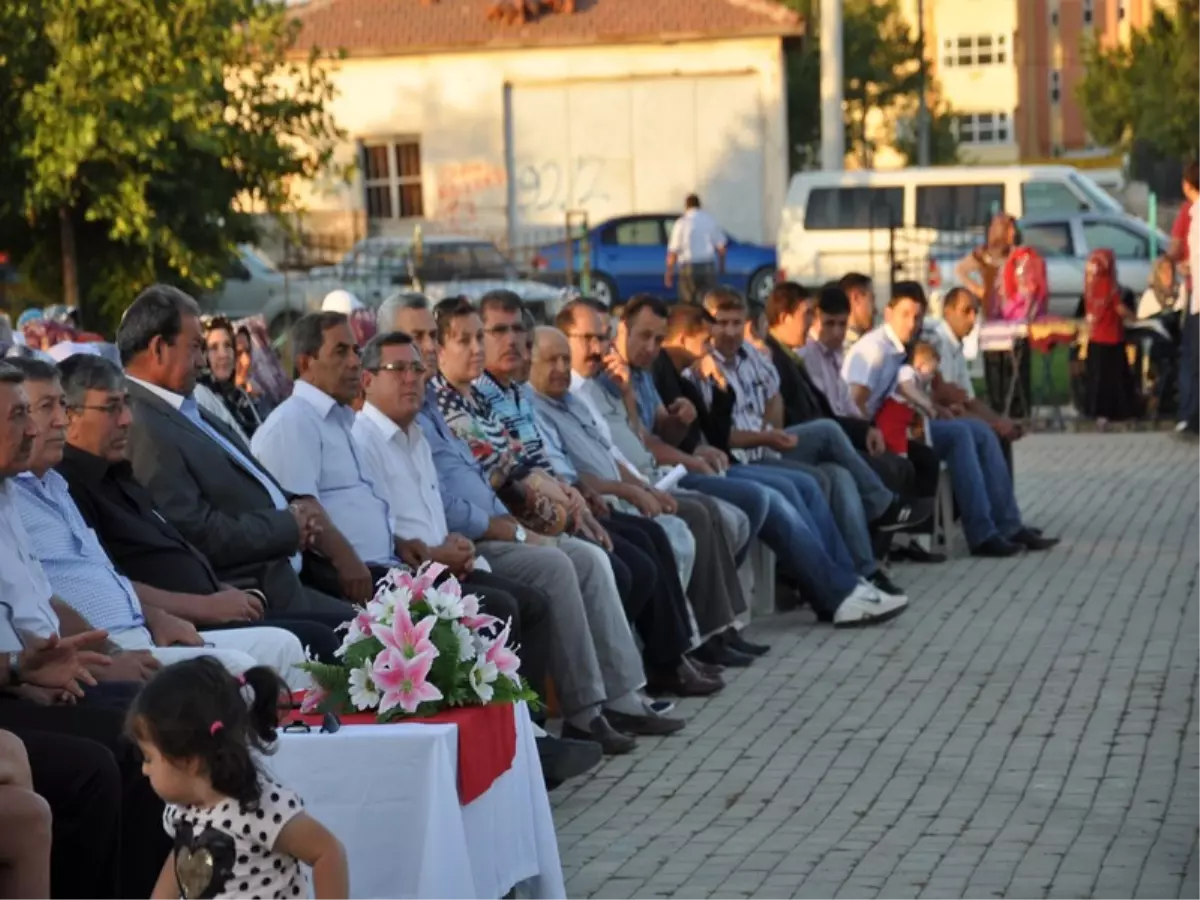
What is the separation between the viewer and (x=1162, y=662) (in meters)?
10.5

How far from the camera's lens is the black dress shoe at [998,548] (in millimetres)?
14156

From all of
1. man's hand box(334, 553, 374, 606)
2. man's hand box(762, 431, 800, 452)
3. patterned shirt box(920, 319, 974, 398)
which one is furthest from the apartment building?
man's hand box(334, 553, 374, 606)

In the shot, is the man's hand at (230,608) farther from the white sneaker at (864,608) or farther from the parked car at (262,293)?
the parked car at (262,293)

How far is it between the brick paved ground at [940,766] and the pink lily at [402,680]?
1096 mm

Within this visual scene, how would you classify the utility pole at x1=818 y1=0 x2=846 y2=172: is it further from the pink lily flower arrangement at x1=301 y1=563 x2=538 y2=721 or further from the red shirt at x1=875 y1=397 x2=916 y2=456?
the pink lily flower arrangement at x1=301 y1=563 x2=538 y2=721

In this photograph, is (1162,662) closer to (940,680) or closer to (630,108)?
(940,680)

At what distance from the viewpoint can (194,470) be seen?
7809mm

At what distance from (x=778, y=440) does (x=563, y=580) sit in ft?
12.9

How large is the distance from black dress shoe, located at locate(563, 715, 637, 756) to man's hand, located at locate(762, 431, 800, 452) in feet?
12.5

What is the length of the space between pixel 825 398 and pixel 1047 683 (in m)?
3.97

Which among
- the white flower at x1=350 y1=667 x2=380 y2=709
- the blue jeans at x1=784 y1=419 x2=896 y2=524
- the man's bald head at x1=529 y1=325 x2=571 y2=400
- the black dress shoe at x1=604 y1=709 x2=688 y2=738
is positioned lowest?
the black dress shoe at x1=604 y1=709 x2=688 y2=738

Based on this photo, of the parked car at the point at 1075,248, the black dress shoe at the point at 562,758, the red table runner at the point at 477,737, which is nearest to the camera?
the red table runner at the point at 477,737

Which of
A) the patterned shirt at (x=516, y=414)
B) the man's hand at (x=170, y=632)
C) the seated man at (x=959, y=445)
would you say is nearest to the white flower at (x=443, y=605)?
the man's hand at (x=170, y=632)

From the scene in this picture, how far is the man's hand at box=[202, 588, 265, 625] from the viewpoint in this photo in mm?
7168
